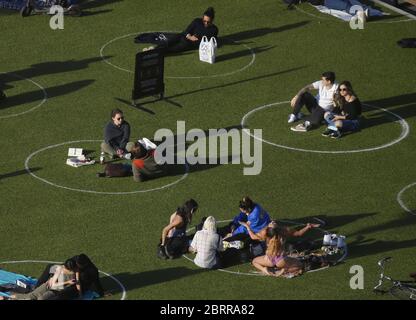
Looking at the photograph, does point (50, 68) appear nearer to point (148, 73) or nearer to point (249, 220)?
point (148, 73)

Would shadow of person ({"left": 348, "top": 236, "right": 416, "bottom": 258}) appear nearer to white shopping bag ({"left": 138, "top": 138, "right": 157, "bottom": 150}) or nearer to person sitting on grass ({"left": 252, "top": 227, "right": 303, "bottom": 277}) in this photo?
person sitting on grass ({"left": 252, "top": 227, "right": 303, "bottom": 277})

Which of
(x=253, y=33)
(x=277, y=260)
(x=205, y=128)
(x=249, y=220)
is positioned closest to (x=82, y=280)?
(x=277, y=260)

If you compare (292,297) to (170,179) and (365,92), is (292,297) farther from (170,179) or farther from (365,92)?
(365,92)

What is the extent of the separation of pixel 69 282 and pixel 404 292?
23.0ft

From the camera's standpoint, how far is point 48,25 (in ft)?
145

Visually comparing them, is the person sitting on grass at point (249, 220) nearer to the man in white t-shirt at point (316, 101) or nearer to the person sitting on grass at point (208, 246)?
the person sitting on grass at point (208, 246)

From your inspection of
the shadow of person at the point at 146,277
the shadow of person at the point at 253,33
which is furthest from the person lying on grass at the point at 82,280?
the shadow of person at the point at 253,33

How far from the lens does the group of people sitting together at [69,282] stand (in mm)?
27500

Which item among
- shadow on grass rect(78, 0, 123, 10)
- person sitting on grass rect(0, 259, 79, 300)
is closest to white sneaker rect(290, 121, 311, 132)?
person sitting on grass rect(0, 259, 79, 300)

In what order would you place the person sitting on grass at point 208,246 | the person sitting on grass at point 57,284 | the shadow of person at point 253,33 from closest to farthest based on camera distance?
→ the person sitting on grass at point 57,284
the person sitting on grass at point 208,246
the shadow of person at point 253,33

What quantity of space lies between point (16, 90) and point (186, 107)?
16.9 feet

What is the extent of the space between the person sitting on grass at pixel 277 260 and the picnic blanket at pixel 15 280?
147 inches
